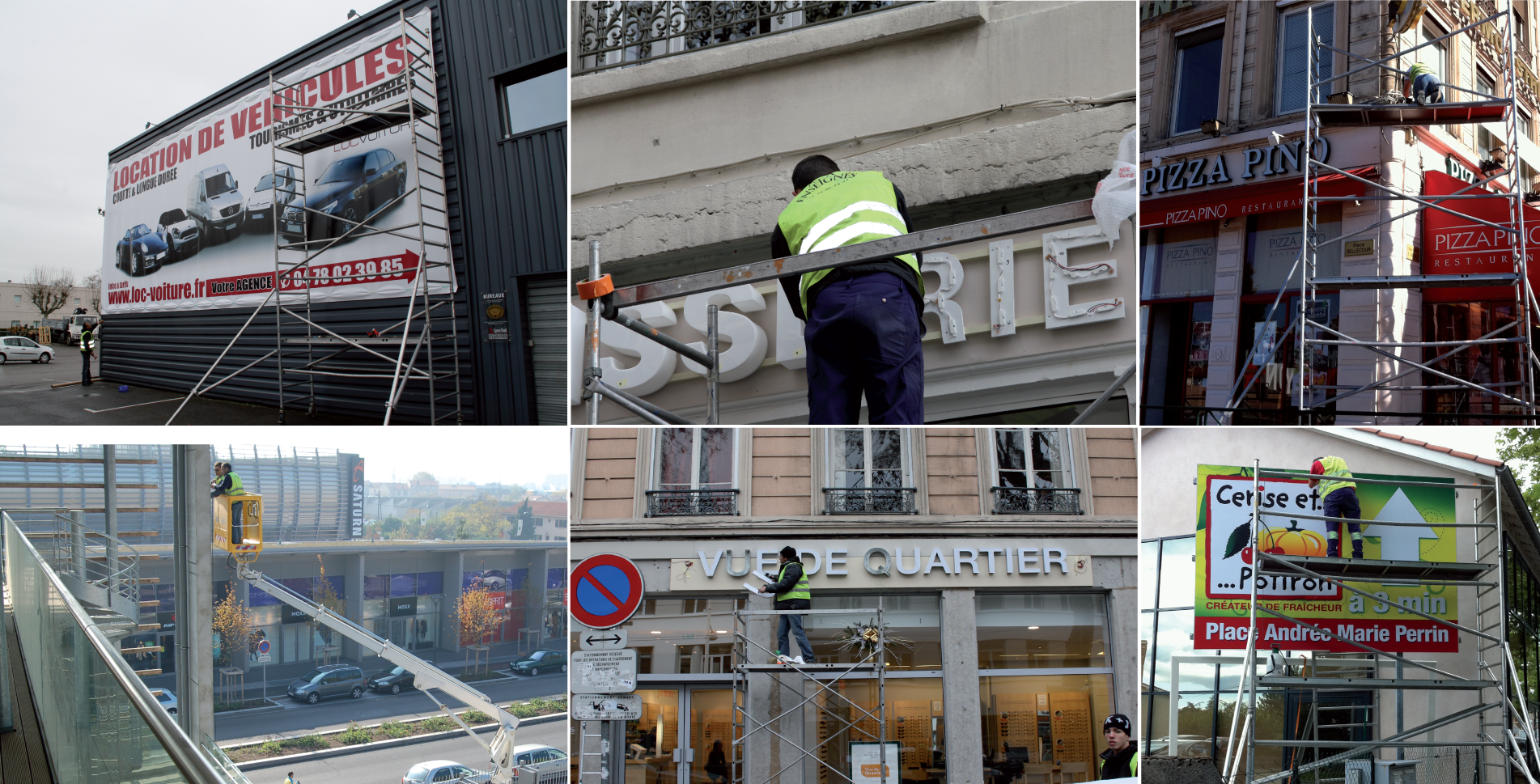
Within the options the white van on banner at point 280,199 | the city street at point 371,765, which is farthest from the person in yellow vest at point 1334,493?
the city street at point 371,765

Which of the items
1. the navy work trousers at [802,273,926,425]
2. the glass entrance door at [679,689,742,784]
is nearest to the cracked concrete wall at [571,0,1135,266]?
the navy work trousers at [802,273,926,425]

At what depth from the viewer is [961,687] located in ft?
11.3

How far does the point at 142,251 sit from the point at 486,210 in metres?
3.30

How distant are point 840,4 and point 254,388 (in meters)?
3.96

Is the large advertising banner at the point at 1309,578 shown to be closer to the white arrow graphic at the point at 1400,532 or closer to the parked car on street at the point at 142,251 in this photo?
the white arrow graphic at the point at 1400,532

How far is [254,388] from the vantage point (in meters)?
5.15

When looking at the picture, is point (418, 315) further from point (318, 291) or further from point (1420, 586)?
point (1420, 586)

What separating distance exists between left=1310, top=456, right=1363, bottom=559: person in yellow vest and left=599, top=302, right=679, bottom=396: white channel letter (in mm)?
2618

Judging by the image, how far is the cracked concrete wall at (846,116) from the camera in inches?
125

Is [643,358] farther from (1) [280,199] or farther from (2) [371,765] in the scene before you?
(2) [371,765]

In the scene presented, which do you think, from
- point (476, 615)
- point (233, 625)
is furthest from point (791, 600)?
point (233, 625)

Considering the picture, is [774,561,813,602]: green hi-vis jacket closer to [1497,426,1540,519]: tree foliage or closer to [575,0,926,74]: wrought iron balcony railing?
[575,0,926,74]: wrought iron balcony railing

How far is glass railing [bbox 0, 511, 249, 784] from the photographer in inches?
73.9

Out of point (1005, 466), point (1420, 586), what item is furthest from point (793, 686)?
point (1420, 586)
